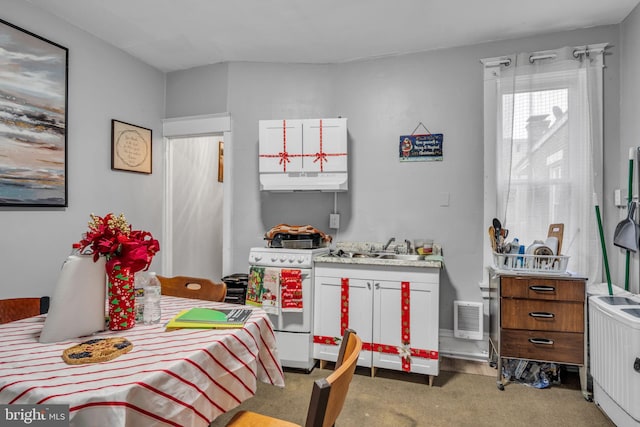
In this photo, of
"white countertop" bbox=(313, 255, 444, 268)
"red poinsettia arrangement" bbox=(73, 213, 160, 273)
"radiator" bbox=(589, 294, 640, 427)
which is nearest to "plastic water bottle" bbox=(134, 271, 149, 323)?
"red poinsettia arrangement" bbox=(73, 213, 160, 273)

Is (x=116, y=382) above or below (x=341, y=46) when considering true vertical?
below

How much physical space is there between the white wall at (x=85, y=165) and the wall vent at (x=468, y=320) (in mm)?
3013

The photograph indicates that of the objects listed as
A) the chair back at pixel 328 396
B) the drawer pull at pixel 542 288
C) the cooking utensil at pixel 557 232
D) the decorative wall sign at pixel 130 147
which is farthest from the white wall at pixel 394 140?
the chair back at pixel 328 396

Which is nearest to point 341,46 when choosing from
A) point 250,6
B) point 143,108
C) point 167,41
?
point 250,6

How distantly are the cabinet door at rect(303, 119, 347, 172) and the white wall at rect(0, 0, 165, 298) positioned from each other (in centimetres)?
172

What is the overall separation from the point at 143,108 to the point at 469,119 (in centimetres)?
312

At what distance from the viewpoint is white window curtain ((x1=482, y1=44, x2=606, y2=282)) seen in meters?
2.82

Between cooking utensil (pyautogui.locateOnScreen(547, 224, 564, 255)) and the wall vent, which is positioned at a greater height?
cooking utensil (pyautogui.locateOnScreen(547, 224, 564, 255))

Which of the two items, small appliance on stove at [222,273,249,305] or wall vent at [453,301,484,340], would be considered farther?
small appliance on stove at [222,273,249,305]

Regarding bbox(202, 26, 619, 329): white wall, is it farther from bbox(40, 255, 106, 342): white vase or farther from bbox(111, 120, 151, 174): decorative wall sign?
bbox(40, 255, 106, 342): white vase

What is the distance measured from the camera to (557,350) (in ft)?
8.18

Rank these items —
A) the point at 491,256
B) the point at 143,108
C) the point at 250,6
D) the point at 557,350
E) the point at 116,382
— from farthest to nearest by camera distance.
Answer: the point at 143,108, the point at 491,256, the point at 250,6, the point at 557,350, the point at 116,382

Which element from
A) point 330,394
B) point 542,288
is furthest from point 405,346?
point 330,394

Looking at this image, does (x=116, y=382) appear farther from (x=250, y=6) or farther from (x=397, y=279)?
(x=250, y=6)
